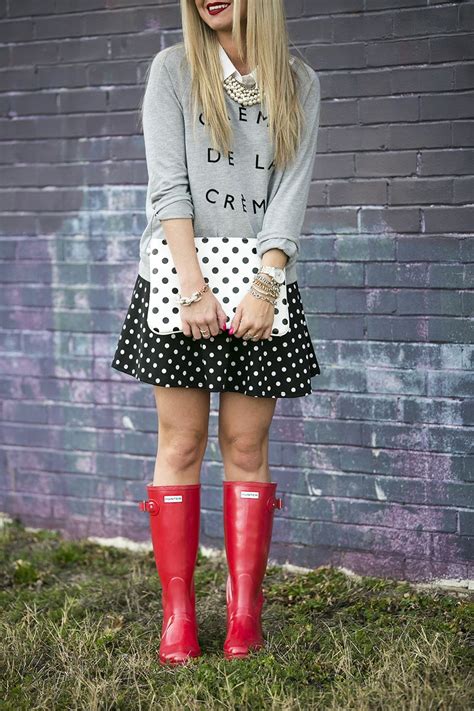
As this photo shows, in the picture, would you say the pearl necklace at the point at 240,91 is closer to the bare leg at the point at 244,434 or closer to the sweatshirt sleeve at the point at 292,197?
the sweatshirt sleeve at the point at 292,197

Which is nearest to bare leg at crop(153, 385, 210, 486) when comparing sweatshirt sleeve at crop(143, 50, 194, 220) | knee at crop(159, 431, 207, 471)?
knee at crop(159, 431, 207, 471)

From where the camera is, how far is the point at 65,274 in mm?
3965

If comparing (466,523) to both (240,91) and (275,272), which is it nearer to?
(275,272)

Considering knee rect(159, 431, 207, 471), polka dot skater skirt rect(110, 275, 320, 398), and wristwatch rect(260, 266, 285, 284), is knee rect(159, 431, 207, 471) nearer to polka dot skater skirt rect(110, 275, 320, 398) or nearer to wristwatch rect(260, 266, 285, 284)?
polka dot skater skirt rect(110, 275, 320, 398)

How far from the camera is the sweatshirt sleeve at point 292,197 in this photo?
2.62m

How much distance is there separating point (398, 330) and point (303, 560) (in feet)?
3.08

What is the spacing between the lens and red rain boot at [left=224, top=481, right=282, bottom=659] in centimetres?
275

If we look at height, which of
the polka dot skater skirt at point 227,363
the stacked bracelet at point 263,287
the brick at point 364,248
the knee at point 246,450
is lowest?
the knee at point 246,450

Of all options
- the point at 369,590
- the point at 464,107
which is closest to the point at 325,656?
the point at 369,590

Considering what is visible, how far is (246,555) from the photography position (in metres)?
2.76

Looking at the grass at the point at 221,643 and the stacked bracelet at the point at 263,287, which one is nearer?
the grass at the point at 221,643

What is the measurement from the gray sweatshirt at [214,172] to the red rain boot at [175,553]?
0.73 meters

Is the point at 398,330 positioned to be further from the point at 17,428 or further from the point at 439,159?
the point at 17,428

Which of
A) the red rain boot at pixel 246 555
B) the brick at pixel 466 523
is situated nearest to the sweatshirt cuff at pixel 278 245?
the red rain boot at pixel 246 555
